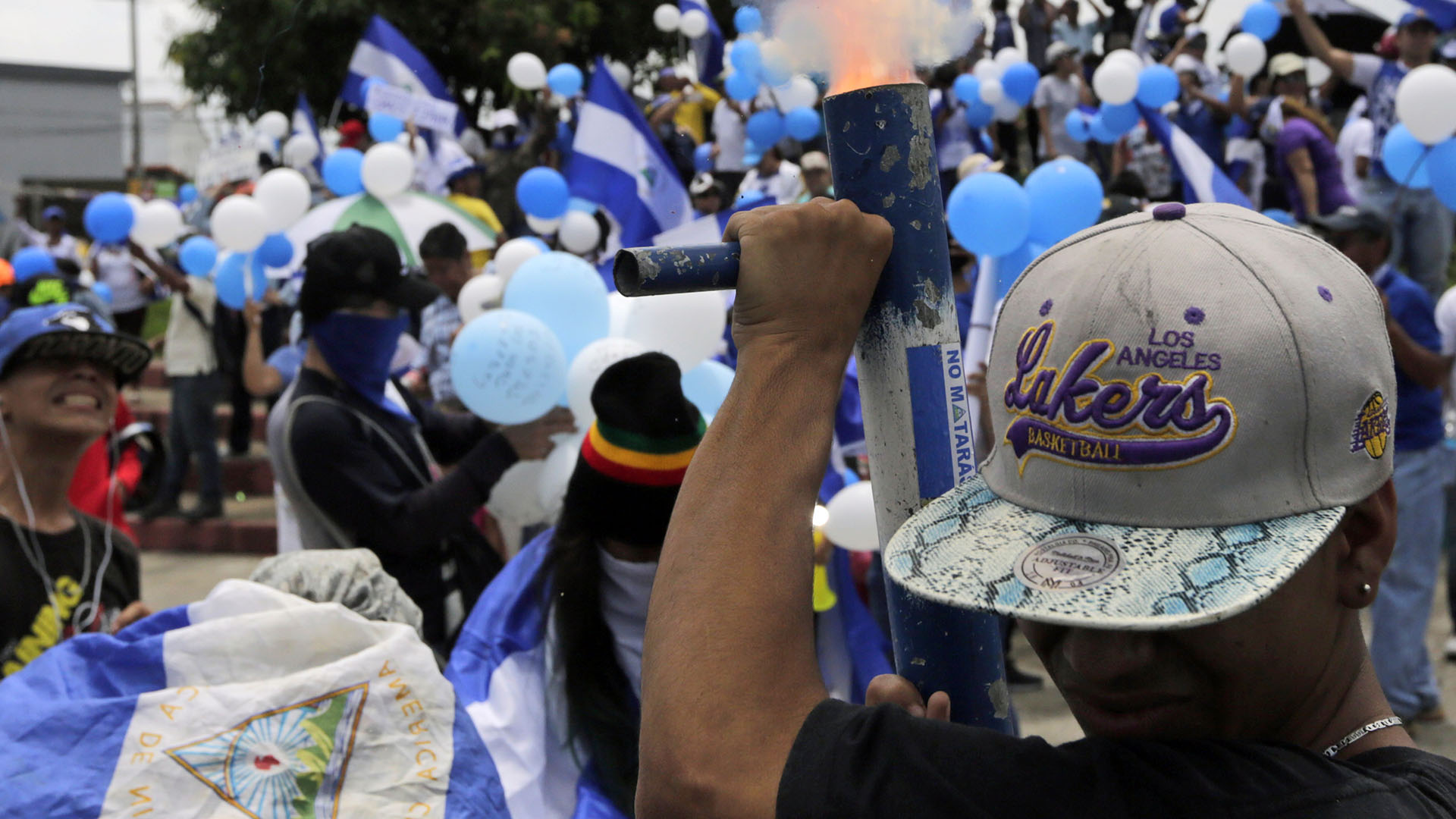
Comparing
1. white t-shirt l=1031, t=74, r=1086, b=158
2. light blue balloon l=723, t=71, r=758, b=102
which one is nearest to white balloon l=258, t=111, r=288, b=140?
light blue balloon l=723, t=71, r=758, b=102

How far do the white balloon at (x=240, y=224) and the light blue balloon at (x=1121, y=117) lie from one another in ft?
17.4

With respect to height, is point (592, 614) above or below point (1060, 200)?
below

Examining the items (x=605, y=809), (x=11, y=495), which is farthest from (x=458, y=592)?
(x=605, y=809)

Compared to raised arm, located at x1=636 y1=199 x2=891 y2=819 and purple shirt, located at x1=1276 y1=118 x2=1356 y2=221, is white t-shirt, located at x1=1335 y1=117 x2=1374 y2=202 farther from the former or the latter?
raised arm, located at x1=636 y1=199 x2=891 y2=819

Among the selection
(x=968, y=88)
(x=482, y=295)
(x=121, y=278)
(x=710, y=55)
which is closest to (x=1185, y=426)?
(x=482, y=295)

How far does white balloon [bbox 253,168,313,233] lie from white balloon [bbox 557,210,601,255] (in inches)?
58.7

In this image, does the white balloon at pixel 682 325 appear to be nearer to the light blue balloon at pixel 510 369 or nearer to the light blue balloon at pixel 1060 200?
the light blue balloon at pixel 510 369

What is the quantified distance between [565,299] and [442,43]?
Answer: 17.6 metres

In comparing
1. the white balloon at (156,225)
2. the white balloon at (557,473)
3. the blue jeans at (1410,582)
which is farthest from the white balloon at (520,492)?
the white balloon at (156,225)

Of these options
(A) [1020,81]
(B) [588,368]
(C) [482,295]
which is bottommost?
(C) [482,295]

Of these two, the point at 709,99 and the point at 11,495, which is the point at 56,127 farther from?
the point at 11,495

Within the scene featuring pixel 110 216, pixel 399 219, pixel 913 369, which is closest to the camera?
pixel 913 369

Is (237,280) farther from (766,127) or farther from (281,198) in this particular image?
(766,127)

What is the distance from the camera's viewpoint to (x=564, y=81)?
11.2 m
